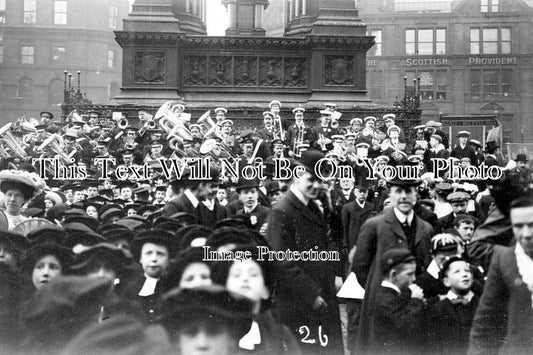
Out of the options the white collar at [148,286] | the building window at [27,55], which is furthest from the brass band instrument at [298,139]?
the building window at [27,55]

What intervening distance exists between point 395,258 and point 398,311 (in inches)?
19.3

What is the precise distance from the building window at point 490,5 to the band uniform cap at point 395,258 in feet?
109

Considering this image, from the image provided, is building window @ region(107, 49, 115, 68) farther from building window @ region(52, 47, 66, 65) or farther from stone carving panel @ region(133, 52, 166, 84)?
stone carving panel @ region(133, 52, 166, 84)

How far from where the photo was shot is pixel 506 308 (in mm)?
5941

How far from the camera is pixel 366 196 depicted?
9141mm

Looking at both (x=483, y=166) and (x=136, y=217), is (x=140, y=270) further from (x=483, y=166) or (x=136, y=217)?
(x=483, y=166)

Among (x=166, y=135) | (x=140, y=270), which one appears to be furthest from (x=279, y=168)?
(x=166, y=135)

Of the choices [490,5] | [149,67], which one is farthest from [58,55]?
[490,5]

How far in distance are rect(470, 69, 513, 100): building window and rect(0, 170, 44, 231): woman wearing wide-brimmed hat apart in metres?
33.0

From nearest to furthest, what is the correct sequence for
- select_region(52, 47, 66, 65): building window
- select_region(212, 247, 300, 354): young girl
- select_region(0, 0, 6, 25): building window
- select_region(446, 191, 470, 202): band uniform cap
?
select_region(212, 247, 300, 354): young girl < select_region(446, 191, 470, 202): band uniform cap < select_region(0, 0, 6, 25): building window < select_region(52, 47, 66, 65): building window

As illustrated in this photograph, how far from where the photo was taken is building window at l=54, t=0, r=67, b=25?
92.4 ft

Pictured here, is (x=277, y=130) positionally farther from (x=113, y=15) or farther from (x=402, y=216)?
(x=113, y=15)

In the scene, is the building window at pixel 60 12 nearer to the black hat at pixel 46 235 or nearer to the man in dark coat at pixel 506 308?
the black hat at pixel 46 235

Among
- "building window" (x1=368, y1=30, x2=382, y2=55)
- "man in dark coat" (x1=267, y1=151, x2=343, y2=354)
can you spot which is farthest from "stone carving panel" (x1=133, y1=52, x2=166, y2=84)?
"building window" (x1=368, y1=30, x2=382, y2=55)
